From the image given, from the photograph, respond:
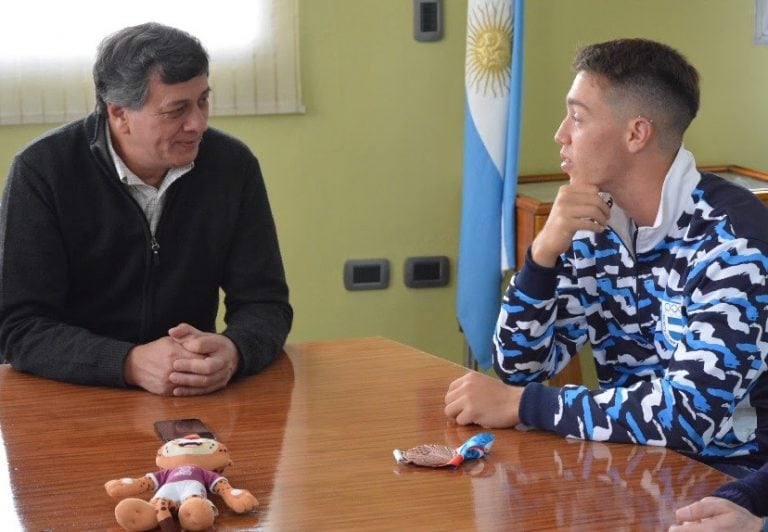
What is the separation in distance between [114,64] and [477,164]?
1.58 m

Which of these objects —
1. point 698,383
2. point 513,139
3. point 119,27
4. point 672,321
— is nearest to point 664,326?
point 672,321

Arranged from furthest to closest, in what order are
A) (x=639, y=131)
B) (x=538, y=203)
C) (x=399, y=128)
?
(x=399, y=128) → (x=538, y=203) → (x=639, y=131)

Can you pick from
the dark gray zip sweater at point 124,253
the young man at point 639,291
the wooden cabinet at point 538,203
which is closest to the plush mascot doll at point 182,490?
the young man at point 639,291

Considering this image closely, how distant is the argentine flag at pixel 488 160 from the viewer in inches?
143

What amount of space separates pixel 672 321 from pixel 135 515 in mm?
939

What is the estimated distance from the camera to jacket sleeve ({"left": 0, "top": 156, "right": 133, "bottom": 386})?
2061mm

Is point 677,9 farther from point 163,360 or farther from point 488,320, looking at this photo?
point 163,360

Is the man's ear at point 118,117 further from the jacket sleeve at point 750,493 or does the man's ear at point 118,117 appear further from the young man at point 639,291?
the jacket sleeve at point 750,493

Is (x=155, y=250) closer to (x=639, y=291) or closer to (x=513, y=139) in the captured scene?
(x=639, y=291)

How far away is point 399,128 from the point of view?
3.88 metres

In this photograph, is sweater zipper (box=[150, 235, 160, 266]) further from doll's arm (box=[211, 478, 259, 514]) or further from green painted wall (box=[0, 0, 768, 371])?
green painted wall (box=[0, 0, 768, 371])

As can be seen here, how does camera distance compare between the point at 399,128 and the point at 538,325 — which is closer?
the point at 538,325

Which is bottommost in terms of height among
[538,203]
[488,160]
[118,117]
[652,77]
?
[538,203]

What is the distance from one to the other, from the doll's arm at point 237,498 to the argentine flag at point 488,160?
2271 mm
